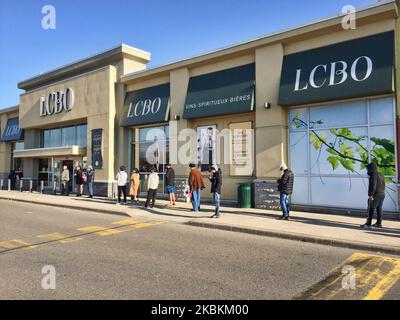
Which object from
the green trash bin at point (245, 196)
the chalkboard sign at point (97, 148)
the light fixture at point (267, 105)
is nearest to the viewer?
the light fixture at point (267, 105)

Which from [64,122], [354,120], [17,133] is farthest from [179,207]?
[17,133]

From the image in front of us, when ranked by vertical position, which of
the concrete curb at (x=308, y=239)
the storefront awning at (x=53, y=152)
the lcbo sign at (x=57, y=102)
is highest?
the lcbo sign at (x=57, y=102)

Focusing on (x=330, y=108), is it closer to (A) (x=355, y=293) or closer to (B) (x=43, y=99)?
(A) (x=355, y=293)

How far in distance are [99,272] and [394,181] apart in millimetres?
9244

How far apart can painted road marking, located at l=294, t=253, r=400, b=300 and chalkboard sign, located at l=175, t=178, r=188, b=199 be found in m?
9.52

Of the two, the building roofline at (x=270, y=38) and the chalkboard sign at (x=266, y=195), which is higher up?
the building roofline at (x=270, y=38)

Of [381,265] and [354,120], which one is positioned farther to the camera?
[354,120]

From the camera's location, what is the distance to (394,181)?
10383mm

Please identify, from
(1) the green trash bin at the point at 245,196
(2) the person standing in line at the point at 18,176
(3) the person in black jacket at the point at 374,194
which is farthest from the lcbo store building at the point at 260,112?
(2) the person standing in line at the point at 18,176

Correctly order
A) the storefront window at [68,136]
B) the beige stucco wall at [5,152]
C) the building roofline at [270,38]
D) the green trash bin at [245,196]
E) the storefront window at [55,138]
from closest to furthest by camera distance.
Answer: the building roofline at [270,38]
the green trash bin at [245,196]
the storefront window at [68,136]
the storefront window at [55,138]
the beige stucco wall at [5,152]

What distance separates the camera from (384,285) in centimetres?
489

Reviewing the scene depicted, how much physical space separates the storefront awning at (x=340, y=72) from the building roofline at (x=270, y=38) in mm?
713

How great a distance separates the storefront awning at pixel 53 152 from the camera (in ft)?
64.0

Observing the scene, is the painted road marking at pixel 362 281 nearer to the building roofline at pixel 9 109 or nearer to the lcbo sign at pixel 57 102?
the lcbo sign at pixel 57 102
